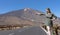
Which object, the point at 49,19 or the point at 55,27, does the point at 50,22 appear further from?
the point at 55,27

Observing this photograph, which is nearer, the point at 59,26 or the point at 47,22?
the point at 47,22

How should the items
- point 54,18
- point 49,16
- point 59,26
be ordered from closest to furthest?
1. point 54,18
2. point 49,16
3. point 59,26

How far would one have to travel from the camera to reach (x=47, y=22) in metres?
10.3

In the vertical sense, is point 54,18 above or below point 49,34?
above

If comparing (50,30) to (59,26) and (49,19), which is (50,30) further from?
(59,26)

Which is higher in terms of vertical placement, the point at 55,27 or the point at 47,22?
the point at 47,22

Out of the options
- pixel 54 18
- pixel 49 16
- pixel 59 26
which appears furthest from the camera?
pixel 59 26

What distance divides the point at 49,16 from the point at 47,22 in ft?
0.92

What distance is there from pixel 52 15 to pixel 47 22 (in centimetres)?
38

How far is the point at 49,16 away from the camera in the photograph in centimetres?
1023

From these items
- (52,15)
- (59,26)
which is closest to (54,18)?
(52,15)

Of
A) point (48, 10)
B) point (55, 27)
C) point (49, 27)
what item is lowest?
point (55, 27)

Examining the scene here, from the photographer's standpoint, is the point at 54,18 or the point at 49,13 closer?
the point at 54,18

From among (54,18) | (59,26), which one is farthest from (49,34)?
(59,26)
